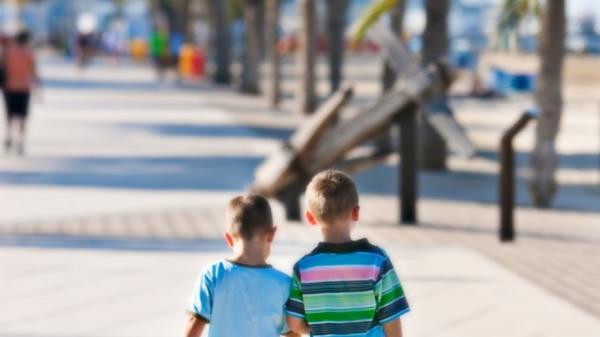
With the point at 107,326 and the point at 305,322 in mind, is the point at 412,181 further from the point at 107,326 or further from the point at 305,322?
the point at 305,322

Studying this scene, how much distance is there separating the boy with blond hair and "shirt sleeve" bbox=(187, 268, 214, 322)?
269 millimetres

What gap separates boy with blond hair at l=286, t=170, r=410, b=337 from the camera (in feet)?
16.0

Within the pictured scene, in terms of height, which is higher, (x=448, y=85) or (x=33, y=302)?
(x=448, y=85)

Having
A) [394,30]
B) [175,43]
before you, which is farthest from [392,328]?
[175,43]

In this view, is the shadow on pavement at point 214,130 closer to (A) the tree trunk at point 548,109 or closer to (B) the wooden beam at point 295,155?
(A) the tree trunk at point 548,109

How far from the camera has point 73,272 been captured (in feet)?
34.1

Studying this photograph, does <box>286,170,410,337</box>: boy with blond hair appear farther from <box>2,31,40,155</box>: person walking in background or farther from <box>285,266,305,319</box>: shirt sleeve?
<box>2,31,40,155</box>: person walking in background

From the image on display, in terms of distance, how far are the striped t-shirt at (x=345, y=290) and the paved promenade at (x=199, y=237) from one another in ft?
11.4

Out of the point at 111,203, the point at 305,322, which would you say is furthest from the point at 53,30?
the point at 305,322

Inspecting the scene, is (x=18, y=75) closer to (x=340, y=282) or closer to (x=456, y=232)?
(x=456, y=232)

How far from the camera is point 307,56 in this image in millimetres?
27984

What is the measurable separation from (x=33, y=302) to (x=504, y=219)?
455 centimetres

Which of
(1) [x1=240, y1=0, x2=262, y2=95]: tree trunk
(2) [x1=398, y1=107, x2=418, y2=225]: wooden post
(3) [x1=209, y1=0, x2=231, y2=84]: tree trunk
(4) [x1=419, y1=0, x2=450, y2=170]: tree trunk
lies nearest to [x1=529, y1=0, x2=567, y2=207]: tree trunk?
(2) [x1=398, y1=107, x2=418, y2=225]: wooden post

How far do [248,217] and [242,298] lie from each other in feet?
0.97
